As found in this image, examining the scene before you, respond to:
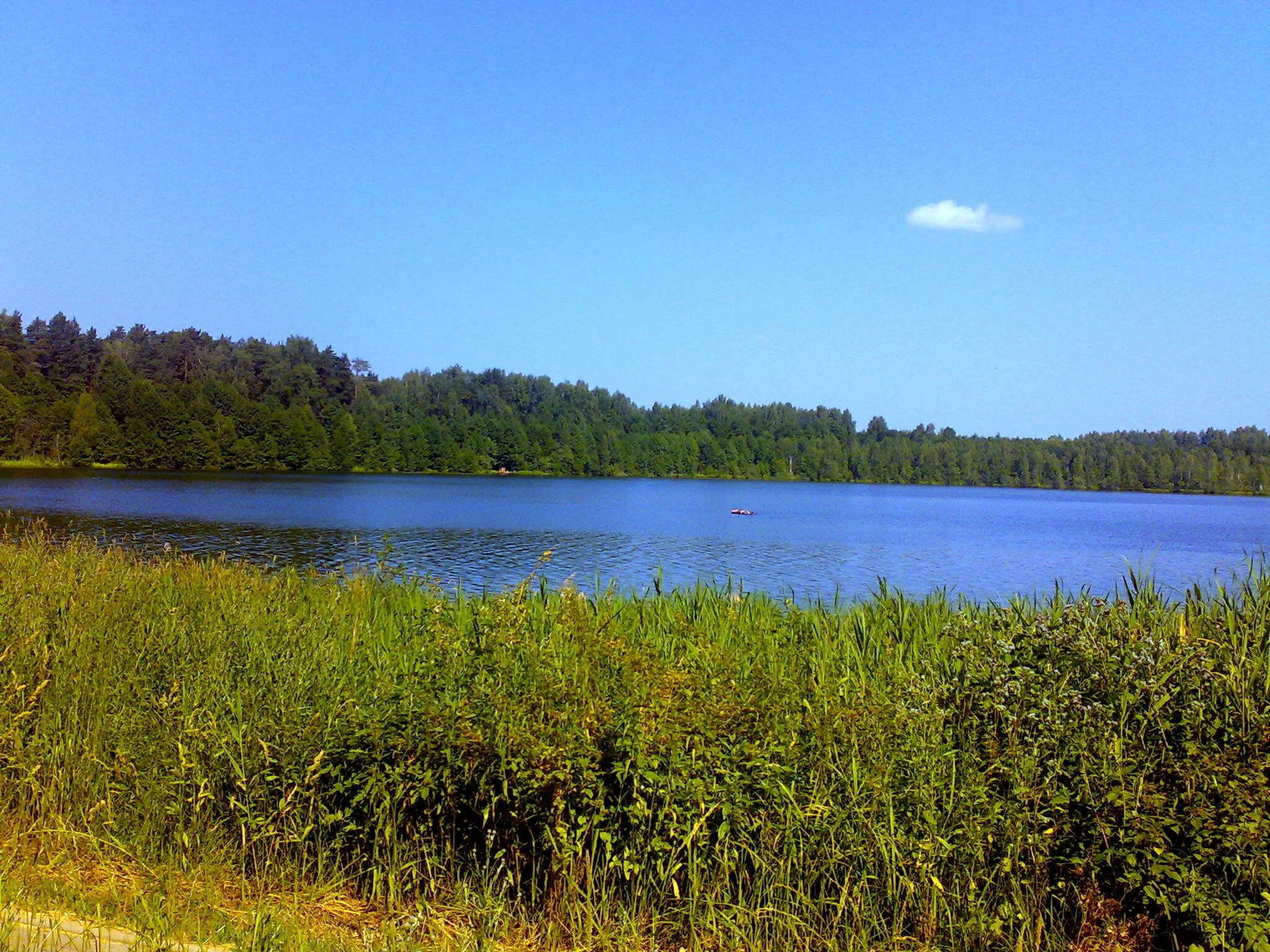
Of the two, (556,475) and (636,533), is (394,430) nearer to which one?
(556,475)

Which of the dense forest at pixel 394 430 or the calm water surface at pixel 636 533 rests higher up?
the dense forest at pixel 394 430

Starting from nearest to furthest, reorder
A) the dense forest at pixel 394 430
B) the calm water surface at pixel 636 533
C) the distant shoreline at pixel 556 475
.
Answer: the calm water surface at pixel 636 533 < the distant shoreline at pixel 556 475 < the dense forest at pixel 394 430

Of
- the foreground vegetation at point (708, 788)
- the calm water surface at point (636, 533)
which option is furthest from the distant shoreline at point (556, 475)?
the foreground vegetation at point (708, 788)

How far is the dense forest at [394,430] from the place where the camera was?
113m

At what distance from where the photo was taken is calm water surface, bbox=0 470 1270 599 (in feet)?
94.9

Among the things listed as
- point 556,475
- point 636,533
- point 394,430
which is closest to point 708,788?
point 636,533

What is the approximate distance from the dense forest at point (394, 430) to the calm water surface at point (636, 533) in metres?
17.4

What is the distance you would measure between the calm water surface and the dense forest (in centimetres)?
1741

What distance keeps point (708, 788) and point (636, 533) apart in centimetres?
4347

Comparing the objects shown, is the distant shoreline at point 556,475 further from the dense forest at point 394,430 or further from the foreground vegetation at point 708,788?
the foreground vegetation at point 708,788

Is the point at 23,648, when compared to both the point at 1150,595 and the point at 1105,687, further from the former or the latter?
→ the point at 1150,595

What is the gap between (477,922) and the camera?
14.4 ft

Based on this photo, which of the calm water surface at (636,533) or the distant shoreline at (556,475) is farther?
the distant shoreline at (556,475)

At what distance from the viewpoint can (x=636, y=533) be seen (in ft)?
157
